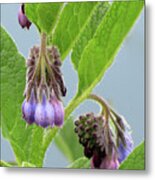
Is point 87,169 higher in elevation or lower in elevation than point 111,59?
lower

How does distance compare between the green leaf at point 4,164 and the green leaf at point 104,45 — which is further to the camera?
the green leaf at point 4,164

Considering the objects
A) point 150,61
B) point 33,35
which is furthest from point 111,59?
point 33,35

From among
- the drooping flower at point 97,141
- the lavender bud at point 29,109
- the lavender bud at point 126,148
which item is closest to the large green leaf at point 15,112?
the lavender bud at point 29,109

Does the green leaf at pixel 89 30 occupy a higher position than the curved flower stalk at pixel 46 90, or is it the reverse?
the green leaf at pixel 89 30

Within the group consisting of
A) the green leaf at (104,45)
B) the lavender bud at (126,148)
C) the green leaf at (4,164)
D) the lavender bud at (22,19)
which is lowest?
the green leaf at (4,164)

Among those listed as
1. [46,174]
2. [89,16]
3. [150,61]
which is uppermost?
[89,16]

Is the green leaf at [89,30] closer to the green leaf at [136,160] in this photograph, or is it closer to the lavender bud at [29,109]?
the lavender bud at [29,109]

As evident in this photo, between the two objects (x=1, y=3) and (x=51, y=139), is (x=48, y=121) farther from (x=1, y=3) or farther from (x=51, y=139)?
(x=1, y=3)

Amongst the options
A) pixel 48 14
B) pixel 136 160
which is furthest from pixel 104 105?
pixel 48 14
